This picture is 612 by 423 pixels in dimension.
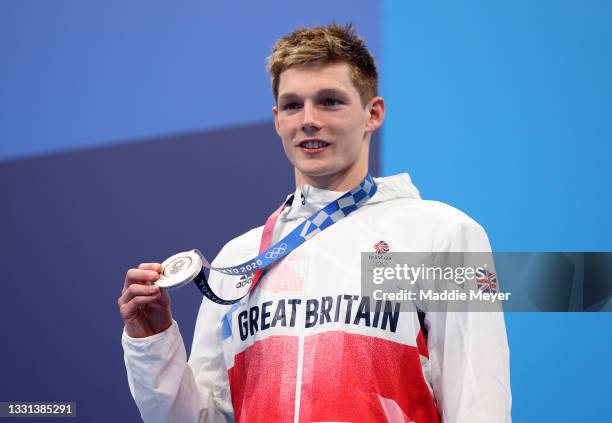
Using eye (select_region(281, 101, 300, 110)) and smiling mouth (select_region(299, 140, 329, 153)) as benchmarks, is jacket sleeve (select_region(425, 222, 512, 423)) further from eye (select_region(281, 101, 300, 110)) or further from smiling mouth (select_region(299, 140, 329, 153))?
eye (select_region(281, 101, 300, 110))

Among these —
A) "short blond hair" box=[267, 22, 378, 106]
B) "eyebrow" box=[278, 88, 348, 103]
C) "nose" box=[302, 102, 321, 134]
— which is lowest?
"nose" box=[302, 102, 321, 134]

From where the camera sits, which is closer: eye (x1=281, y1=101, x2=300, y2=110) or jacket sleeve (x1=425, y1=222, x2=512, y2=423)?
jacket sleeve (x1=425, y1=222, x2=512, y2=423)

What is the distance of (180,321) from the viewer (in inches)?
115

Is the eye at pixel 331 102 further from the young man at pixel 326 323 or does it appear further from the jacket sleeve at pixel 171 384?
the jacket sleeve at pixel 171 384

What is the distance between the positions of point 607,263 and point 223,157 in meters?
1.31

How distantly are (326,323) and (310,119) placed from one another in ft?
1.62

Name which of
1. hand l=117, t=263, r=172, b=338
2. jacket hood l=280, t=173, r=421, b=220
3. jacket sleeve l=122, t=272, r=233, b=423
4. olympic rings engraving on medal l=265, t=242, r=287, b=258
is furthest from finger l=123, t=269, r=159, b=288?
jacket hood l=280, t=173, r=421, b=220

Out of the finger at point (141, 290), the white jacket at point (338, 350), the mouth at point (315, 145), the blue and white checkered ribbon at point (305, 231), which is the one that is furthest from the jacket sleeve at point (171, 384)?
the mouth at point (315, 145)

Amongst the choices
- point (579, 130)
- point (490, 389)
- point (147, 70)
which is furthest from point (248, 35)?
point (490, 389)

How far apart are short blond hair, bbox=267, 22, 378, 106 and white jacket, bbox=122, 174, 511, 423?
0.86 feet

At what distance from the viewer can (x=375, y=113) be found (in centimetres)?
221

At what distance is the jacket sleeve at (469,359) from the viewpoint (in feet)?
5.92

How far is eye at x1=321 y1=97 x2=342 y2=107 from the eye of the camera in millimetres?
2109

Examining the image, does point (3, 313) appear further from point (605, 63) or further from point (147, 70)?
point (605, 63)
